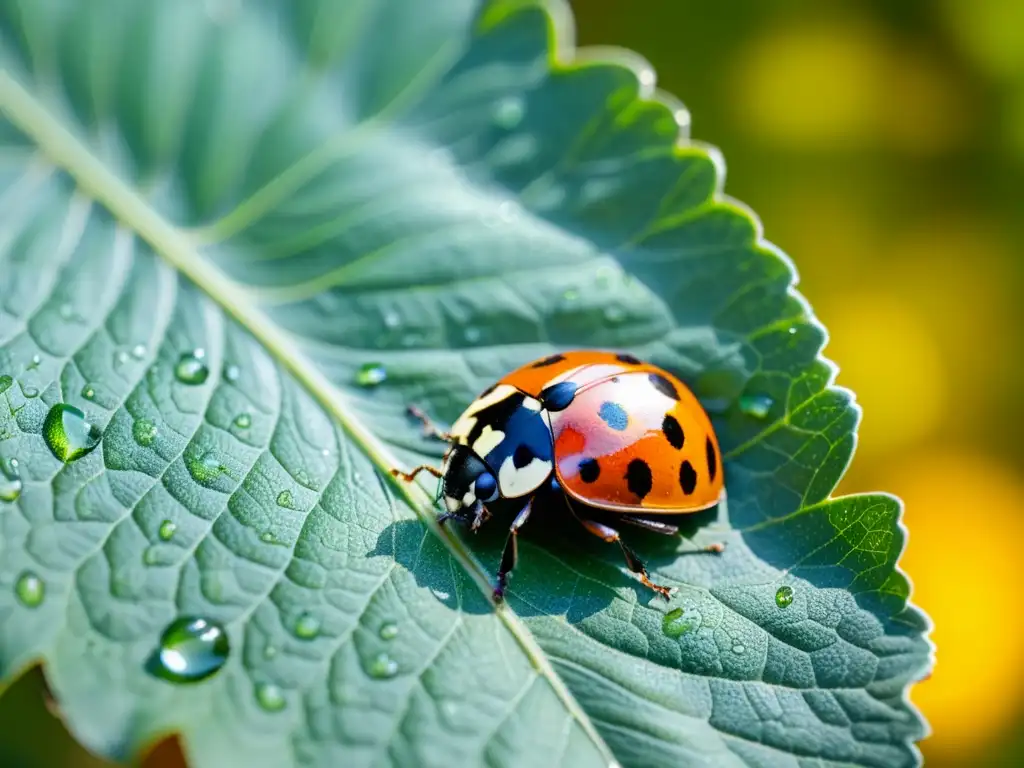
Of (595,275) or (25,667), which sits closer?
(25,667)

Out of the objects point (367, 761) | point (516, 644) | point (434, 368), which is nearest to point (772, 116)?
point (434, 368)

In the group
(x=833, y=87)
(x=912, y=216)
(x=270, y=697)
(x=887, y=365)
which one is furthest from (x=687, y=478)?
(x=833, y=87)

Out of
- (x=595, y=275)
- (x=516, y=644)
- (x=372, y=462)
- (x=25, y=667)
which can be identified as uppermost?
(x=595, y=275)

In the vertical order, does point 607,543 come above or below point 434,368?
below

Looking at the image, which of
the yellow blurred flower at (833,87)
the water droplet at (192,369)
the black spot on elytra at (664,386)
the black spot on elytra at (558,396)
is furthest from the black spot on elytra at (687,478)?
the yellow blurred flower at (833,87)

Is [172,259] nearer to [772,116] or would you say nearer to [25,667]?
[25,667]

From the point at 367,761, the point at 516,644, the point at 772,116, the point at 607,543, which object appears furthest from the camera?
the point at 772,116

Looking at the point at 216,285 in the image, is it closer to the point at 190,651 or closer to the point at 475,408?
the point at 475,408

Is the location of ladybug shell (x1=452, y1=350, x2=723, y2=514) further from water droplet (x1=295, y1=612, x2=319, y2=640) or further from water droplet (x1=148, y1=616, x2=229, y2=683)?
water droplet (x1=148, y1=616, x2=229, y2=683)
